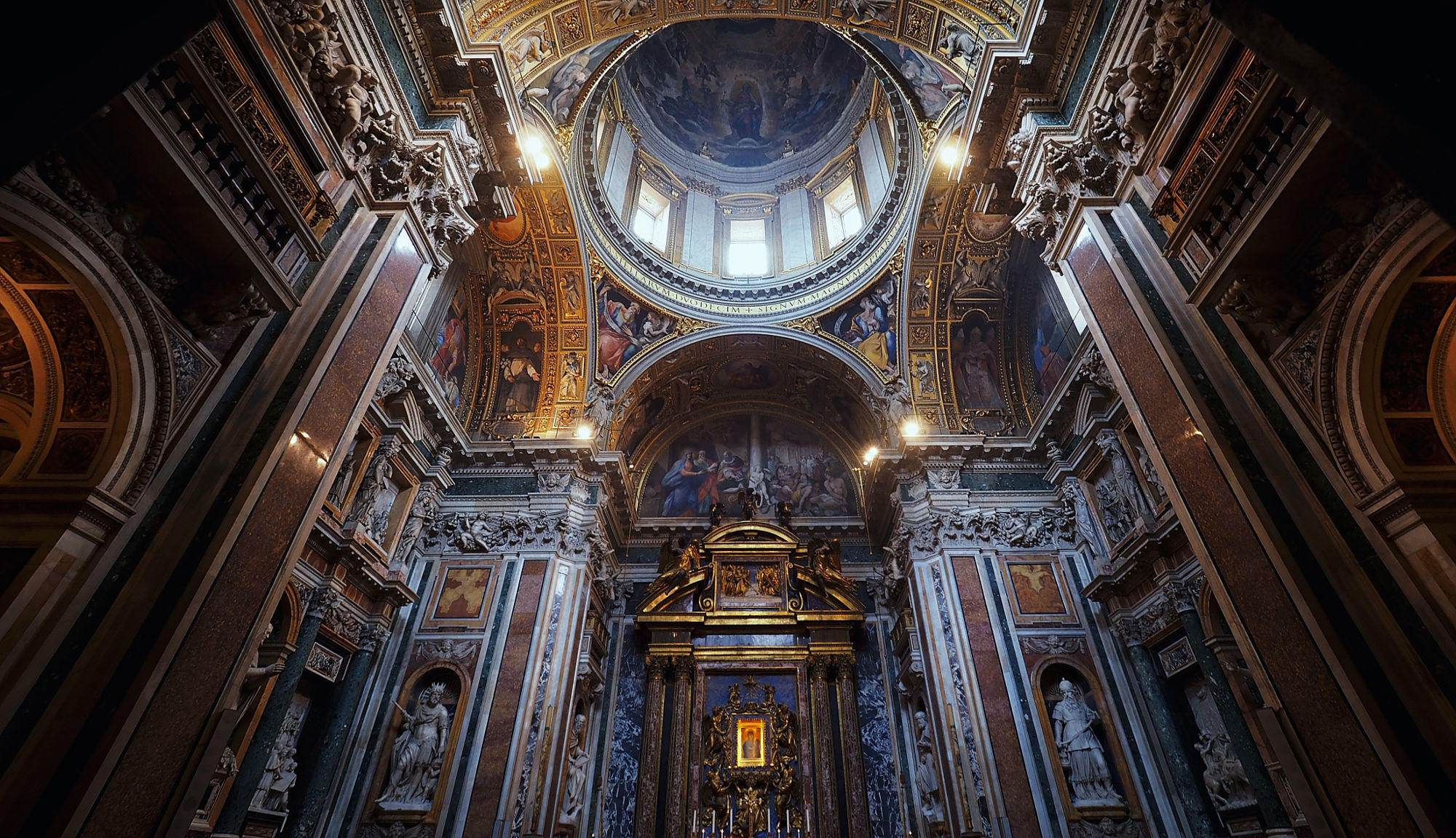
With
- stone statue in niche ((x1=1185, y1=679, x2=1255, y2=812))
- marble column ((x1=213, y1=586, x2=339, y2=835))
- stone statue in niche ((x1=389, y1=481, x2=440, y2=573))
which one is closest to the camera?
marble column ((x1=213, y1=586, x2=339, y2=835))

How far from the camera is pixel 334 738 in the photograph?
29.3 feet

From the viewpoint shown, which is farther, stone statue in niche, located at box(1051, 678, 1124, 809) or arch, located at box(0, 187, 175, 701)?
stone statue in niche, located at box(1051, 678, 1124, 809)

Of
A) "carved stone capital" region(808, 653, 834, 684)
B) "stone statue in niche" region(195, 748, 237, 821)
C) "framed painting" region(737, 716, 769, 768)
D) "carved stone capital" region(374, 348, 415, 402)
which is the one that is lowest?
"stone statue in niche" region(195, 748, 237, 821)

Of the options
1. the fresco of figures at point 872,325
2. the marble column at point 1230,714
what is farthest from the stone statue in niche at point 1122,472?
the fresco of figures at point 872,325

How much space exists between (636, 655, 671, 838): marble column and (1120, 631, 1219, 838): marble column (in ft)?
28.5

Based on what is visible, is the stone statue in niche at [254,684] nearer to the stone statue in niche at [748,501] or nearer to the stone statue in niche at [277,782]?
the stone statue in niche at [277,782]

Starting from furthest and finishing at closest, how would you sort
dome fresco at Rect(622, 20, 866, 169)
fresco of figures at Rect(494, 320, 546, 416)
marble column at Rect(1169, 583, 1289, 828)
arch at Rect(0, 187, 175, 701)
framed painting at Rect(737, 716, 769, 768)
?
1. dome fresco at Rect(622, 20, 866, 169)
2. fresco of figures at Rect(494, 320, 546, 416)
3. framed painting at Rect(737, 716, 769, 768)
4. marble column at Rect(1169, 583, 1289, 828)
5. arch at Rect(0, 187, 175, 701)

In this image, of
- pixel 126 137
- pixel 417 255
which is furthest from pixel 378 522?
pixel 126 137

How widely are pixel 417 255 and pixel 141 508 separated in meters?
3.56

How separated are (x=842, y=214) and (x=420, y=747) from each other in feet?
50.2

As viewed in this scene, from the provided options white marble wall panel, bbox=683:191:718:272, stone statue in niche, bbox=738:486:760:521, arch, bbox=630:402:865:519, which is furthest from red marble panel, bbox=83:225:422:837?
white marble wall panel, bbox=683:191:718:272

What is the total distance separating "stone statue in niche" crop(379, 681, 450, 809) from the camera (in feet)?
30.2

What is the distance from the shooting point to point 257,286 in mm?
4742

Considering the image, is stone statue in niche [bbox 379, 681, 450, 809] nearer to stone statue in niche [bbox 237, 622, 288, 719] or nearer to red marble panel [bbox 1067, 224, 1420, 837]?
stone statue in niche [bbox 237, 622, 288, 719]
